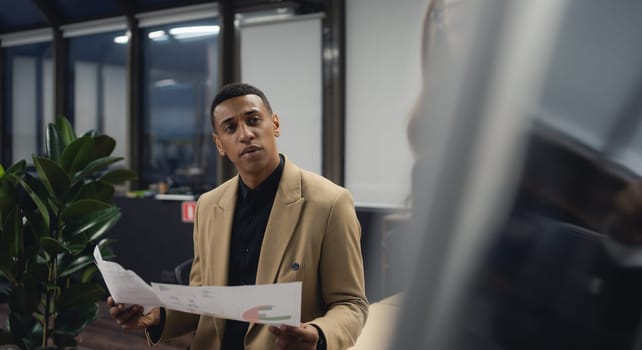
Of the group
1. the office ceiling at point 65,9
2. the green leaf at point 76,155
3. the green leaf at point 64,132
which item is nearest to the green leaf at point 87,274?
the green leaf at point 76,155

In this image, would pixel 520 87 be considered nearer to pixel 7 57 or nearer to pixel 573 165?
pixel 573 165

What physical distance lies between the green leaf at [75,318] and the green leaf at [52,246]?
0.95ft

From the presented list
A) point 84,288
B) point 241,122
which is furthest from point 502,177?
point 84,288

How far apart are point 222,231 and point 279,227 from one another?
18 cm

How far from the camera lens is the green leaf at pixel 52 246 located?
2148 mm

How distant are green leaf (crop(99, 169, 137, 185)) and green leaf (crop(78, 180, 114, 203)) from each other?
Result: 32 millimetres

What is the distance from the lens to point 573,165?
8.2 inches

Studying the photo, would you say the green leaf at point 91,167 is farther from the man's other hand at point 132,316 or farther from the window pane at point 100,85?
the window pane at point 100,85

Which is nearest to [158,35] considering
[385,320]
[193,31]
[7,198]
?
[193,31]

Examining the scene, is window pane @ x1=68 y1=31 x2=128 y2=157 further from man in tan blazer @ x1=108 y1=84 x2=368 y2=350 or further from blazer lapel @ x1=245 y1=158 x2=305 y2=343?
blazer lapel @ x1=245 y1=158 x2=305 y2=343

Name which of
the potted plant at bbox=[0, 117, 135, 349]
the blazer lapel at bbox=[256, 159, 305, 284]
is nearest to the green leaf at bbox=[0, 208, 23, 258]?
the potted plant at bbox=[0, 117, 135, 349]

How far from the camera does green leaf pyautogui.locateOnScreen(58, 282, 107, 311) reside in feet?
7.63

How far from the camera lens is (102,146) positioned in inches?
93.7

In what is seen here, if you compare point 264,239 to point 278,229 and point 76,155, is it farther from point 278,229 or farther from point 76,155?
point 76,155
